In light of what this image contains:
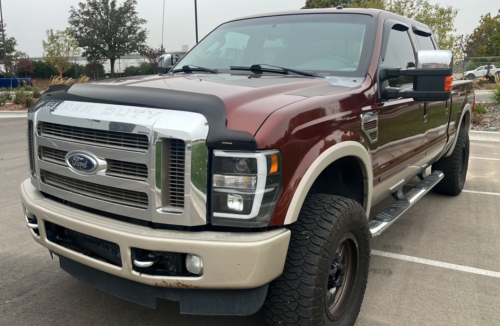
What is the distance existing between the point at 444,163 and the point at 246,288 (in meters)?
4.21

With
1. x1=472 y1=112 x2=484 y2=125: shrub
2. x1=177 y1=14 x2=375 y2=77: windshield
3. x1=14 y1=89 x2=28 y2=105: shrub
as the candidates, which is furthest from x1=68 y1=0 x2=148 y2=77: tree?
x1=177 y1=14 x2=375 y2=77: windshield

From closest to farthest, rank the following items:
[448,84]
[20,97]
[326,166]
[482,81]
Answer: [326,166]
[448,84]
[20,97]
[482,81]

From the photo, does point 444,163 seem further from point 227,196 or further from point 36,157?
point 36,157

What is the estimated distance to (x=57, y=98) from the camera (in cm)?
258

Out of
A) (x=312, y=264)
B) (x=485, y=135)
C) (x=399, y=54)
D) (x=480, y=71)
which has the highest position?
(x=480, y=71)

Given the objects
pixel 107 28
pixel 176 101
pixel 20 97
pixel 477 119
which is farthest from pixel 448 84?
pixel 107 28

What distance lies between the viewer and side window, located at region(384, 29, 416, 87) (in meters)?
3.49

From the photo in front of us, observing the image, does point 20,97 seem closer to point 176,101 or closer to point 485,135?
point 485,135

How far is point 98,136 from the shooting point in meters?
2.25

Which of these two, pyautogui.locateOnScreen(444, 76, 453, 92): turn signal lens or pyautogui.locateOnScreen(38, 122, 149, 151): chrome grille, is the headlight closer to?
pyautogui.locateOnScreen(38, 122, 149, 151): chrome grille

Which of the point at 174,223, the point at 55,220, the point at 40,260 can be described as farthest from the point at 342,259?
the point at 40,260

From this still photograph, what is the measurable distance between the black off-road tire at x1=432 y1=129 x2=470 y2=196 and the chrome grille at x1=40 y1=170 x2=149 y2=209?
173 inches

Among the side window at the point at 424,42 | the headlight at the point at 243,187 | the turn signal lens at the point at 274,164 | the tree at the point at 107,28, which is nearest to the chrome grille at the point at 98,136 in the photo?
the headlight at the point at 243,187

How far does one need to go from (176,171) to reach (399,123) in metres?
1.99
